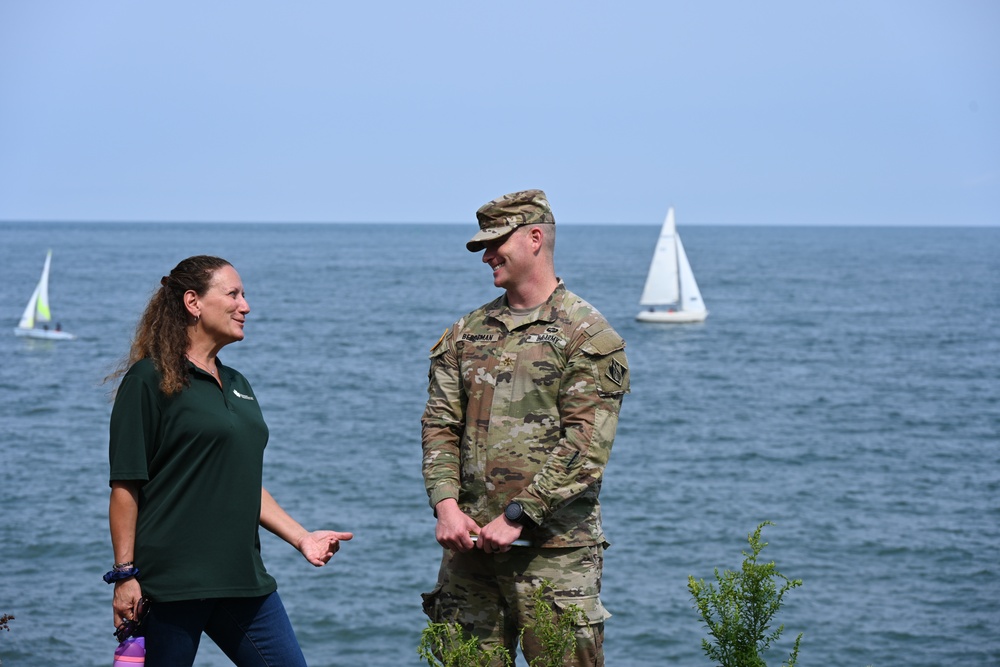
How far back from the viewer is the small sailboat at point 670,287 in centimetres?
6969

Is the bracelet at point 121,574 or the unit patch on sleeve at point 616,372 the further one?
the unit patch on sleeve at point 616,372

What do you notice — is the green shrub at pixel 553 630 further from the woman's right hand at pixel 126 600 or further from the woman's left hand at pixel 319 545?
the woman's right hand at pixel 126 600

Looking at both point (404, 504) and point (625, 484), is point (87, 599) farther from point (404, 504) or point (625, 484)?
point (625, 484)

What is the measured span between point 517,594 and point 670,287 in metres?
67.8

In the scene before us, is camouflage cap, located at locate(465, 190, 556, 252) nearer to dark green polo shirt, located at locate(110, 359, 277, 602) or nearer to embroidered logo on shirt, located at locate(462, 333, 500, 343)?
embroidered logo on shirt, located at locate(462, 333, 500, 343)

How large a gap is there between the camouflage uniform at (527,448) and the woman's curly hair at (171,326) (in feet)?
3.16

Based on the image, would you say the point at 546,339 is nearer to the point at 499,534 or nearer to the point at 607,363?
the point at 607,363

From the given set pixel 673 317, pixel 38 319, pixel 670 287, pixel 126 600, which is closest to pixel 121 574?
pixel 126 600

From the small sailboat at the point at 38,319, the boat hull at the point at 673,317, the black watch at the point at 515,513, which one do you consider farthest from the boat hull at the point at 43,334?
the black watch at the point at 515,513

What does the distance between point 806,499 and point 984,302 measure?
71.0 meters

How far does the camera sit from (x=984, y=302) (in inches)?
3617

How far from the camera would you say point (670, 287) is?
7119cm

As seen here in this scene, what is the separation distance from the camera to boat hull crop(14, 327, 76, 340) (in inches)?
2347

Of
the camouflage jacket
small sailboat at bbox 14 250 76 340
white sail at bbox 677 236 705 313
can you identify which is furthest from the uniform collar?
white sail at bbox 677 236 705 313
